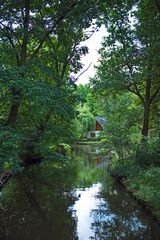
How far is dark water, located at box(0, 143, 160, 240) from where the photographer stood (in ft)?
34.6

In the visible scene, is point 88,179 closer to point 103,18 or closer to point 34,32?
point 103,18

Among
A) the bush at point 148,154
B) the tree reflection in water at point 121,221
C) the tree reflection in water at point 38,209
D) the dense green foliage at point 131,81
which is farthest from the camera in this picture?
the bush at point 148,154

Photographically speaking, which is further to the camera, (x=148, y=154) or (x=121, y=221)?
(x=148, y=154)

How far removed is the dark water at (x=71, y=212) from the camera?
10539mm

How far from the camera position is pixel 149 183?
13664 mm

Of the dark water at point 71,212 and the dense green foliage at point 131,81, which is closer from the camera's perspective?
the dark water at point 71,212

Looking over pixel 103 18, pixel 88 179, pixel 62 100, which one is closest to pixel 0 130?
→ pixel 62 100

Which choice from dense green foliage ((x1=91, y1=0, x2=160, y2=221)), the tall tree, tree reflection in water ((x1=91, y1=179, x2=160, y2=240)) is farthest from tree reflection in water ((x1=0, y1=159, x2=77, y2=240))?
the tall tree

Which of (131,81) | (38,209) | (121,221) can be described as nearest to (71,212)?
(38,209)

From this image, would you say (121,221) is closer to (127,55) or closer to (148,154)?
(148,154)

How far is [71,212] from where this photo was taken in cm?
1314

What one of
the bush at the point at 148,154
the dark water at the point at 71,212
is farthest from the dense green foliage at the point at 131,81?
the dark water at the point at 71,212

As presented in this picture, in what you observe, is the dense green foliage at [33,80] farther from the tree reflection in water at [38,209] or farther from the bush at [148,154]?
the bush at [148,154]

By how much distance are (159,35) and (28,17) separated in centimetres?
525
